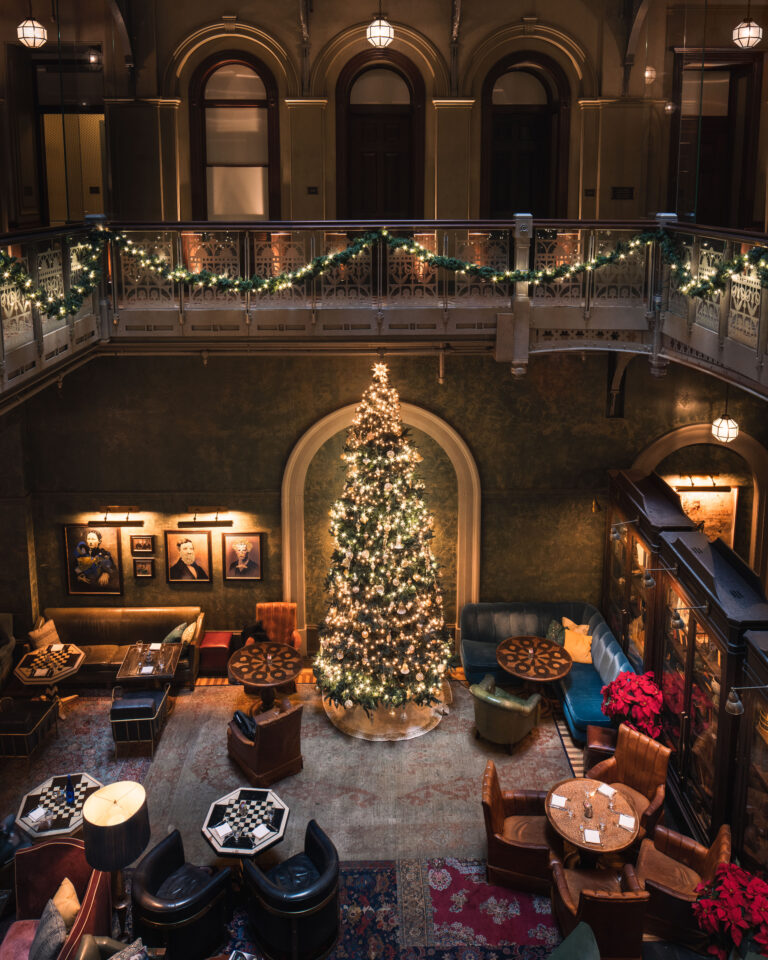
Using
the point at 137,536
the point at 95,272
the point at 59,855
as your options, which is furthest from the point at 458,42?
the point at 59,855

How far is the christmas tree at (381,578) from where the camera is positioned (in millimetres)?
11414

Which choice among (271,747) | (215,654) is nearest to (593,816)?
(271,747)

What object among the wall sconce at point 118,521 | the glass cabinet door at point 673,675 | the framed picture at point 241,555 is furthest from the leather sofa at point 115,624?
the glass cabinet door at point 673,675

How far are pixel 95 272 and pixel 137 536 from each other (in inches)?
171

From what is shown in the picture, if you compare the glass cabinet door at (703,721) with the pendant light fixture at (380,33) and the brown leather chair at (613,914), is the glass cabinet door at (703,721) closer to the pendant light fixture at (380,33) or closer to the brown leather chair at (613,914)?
the brown leather chair at (613,914)

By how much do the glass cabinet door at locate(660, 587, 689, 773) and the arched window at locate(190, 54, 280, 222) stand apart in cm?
709

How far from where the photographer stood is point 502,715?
1127cm

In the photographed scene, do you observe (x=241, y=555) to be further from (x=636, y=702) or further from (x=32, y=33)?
(x=32, y=33)

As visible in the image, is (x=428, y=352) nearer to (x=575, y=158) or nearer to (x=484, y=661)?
(x=575, y=158)

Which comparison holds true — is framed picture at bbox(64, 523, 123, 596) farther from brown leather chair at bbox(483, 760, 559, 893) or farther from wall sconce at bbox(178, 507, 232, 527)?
brown leather chair at bbox(483, 760, 559, 893)

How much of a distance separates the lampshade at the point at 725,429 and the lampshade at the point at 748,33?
467 cm

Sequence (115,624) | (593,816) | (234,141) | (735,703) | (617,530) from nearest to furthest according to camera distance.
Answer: (735,703), (593,816), (617,530), (234,141), (115,624)

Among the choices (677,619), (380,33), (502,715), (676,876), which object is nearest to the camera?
(676,876)

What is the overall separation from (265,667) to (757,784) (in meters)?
6.19
